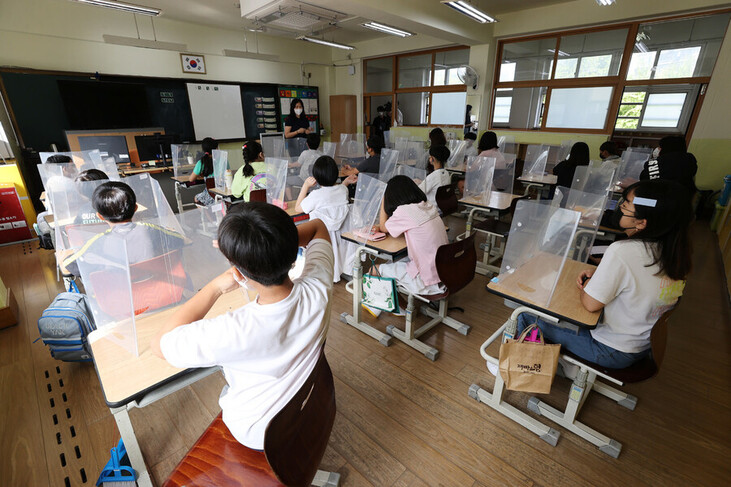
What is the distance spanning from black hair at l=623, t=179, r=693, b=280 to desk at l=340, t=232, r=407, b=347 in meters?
1.20

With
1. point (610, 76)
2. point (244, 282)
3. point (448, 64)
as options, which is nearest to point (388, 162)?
point (244, 282)

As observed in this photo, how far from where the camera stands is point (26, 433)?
5.18 feet

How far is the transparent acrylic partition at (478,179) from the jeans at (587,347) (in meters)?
2.10

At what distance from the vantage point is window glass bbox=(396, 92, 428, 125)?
27.7 ft

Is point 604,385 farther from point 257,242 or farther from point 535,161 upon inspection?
point 535,161

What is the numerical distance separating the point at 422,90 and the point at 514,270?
7055mm

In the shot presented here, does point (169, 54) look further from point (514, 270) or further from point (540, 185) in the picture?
point (514, 270)

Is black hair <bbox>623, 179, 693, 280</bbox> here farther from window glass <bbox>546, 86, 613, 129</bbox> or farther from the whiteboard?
the whiteboard

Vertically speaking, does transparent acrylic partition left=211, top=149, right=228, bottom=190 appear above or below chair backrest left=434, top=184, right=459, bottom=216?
above

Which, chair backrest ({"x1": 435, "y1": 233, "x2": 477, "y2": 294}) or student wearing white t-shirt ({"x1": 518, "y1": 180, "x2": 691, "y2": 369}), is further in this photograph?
chair backrest ({"x1": 435, "y1": 233, "x2": 477, "y2": 294})

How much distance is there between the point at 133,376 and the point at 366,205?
1594 millimetres

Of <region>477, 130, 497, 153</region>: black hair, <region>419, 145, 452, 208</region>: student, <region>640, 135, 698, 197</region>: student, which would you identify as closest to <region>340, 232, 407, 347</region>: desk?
<region>419, 145, 452, 208</region>: student

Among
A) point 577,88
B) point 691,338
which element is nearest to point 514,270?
point 691,338

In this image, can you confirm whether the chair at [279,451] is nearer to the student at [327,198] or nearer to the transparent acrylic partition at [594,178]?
the student at [327,198]
